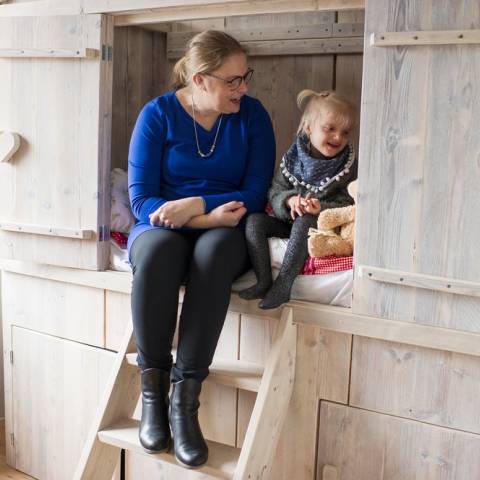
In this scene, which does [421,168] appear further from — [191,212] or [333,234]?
[191,212]

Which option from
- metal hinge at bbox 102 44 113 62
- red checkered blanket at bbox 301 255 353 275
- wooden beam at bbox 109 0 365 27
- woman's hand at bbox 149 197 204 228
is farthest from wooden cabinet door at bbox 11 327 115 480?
wooden beam at bbox 109 0 365 27

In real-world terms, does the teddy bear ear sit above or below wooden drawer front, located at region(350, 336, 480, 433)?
above

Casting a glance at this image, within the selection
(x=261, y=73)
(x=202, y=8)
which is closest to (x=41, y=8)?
(x=202, y=8)

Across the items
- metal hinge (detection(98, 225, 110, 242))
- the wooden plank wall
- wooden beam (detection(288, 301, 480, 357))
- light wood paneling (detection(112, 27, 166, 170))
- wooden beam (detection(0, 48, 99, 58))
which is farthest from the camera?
light wood paneling (detection(112, 27, 166, 170))

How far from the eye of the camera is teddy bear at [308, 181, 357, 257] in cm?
179

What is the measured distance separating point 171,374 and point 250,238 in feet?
1.43

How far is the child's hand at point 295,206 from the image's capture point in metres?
1.87

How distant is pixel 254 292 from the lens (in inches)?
71.9

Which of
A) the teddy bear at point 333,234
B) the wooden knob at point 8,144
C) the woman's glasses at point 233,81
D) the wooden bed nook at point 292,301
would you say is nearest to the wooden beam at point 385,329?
the wooden bed nook at point 292,301

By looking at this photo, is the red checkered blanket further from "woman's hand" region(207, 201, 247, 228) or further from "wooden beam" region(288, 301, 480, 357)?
"woman's hand" region(207, 201, 247, 228)

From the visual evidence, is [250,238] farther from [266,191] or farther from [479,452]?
[479,452]

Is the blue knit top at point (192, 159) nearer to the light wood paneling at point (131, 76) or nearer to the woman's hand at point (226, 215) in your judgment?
the woman's hand at point (226, 215)

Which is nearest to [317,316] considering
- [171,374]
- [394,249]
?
[394,249]

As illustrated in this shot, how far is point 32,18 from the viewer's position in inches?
84.1
